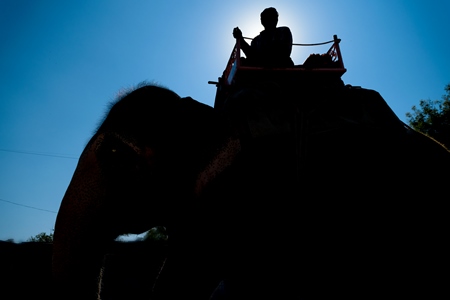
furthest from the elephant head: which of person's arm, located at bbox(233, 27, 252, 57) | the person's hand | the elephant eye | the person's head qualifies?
the person's hand

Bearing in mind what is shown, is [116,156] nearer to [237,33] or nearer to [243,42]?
[243,42]

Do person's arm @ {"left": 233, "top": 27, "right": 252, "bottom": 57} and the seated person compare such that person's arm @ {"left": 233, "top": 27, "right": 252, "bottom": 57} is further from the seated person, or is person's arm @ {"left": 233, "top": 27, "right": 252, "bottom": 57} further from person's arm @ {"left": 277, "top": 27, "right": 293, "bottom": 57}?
person's arm @ {"left": 277, "top": 27, "right": 293, "bottom": 57}

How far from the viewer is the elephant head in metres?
0.78

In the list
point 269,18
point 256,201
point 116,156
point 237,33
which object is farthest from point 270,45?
point 116,156

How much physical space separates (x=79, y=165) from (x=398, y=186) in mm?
1145

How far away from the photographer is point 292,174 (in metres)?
0.96

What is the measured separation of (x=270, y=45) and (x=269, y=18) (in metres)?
0.47

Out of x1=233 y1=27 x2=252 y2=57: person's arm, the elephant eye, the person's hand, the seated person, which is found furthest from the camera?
the person's hand

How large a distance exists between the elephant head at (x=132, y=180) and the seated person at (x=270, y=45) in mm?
1119

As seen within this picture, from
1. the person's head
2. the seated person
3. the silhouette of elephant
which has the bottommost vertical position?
the silhouette of elephant

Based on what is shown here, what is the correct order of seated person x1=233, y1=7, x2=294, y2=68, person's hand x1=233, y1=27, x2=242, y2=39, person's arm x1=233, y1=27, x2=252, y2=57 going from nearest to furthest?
seated person x1=233, y1=7, x2=294, y2=68 < person's arm x1=233, y1=27, x2=252, y2=57 < person's hand x1=233, y1=27, x2=242, y2=39

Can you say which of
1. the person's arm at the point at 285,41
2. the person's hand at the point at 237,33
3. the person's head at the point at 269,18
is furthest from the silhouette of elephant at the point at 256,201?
the person's hand at the point at 237,33

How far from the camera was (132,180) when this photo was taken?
0.79 m

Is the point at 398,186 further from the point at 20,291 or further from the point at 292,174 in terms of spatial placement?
the point at 20,291
